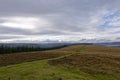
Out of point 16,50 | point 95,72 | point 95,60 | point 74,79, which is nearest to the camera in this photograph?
point 74,79

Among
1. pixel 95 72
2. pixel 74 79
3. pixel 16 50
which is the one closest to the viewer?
pixel 74 79

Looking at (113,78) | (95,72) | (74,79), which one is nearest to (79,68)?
(95,72)

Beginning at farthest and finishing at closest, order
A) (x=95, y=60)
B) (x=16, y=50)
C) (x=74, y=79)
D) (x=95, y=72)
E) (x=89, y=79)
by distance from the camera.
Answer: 1. (x=16, y=50)
2. (x=95, y=60)
3. (x=95, y=72)
4. (x=89, y=79)
5. (x=74, y=79)

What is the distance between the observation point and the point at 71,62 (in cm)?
6319

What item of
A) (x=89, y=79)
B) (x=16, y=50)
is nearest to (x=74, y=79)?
(x=89, y=79)

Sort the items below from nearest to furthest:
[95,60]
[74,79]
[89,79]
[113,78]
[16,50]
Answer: [74,79], [89,79], [113,78], [95,60], [16,50]

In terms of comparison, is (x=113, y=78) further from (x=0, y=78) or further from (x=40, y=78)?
(x=0, y=78)

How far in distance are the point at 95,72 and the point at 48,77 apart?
47.9ft

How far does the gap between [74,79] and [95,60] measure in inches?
1049

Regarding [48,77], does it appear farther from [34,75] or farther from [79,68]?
[79,68]

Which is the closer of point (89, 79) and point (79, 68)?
point (89, 79)

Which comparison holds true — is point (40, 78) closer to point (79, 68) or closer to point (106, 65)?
point (79, 68)

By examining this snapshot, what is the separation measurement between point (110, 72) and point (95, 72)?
421 cm

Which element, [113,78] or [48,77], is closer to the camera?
[48,77]
